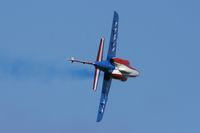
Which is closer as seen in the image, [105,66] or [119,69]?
[105,66]

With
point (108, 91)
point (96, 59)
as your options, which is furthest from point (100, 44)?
point (108, 91)

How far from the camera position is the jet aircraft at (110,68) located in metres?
90.6

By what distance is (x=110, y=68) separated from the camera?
92062 mm

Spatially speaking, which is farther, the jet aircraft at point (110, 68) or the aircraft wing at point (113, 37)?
the aircraft wing at point (113, 37)

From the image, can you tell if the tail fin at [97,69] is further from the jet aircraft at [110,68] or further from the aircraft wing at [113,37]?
the aircraft wing at [113,37]

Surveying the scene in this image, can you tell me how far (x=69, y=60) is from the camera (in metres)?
88.9

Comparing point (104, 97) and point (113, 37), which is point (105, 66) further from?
point (104, 97)

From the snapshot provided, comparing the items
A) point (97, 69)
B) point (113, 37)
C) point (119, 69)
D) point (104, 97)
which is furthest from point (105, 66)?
point (104, 97)

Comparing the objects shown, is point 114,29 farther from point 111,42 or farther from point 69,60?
point 69,60

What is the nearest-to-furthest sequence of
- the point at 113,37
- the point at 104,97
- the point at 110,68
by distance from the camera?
the point at 110,68
the point at 113,37
the point at 104,97

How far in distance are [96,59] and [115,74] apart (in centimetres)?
436

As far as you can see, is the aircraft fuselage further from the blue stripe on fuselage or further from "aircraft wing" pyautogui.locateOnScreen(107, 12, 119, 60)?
"aircraft wing" pyautogui.locateOnScreen(107, 12, 119, 60)

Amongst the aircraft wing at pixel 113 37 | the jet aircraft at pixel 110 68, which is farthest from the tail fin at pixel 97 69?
the aircraft wing at pixel 113 37

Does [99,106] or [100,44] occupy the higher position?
[100,44]
